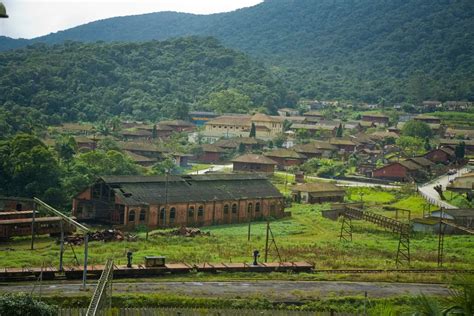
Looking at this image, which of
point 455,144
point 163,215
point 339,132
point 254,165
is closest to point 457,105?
point 339,132

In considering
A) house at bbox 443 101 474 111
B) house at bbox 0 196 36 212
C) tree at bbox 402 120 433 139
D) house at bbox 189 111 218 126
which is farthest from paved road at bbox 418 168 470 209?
house at bbox 443 101 474 111

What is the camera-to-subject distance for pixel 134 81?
149 meters

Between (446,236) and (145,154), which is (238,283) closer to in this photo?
(446,236)

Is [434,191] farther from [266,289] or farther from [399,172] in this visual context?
[266,289]

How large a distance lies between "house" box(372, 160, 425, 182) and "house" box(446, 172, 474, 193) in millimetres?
9082

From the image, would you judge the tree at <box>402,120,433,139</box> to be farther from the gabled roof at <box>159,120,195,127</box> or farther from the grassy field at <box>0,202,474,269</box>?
the grassy field at <box>0,202,474,269</box>

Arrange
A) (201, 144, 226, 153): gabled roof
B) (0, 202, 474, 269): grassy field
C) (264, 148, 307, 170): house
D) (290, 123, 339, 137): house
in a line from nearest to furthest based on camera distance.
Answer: (0, 202, 474, 269): grassy field, (264, 148, 307, 170): house, (201, 144, 226, 153): gabled roof, (290, 123, 339, 137): house

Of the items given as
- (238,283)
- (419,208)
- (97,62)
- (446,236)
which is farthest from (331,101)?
(238,283)

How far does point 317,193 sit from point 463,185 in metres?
15.7

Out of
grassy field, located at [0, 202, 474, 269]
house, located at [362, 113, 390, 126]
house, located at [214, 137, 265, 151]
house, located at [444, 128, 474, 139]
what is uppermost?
house, located at [362, 113, 390, 126]

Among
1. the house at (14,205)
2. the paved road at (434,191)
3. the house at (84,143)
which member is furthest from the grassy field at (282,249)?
the house at (84,143)

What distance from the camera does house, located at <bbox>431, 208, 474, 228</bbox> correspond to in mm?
54656

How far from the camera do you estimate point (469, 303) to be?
14.1m

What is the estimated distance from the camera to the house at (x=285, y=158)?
298 ft
